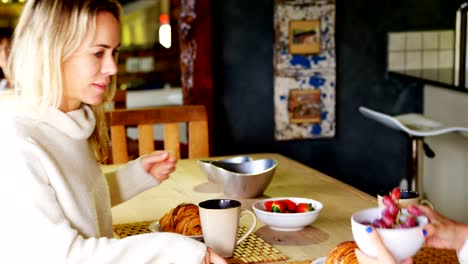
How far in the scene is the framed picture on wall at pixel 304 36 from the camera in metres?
4.39

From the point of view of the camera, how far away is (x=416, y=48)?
4688mm

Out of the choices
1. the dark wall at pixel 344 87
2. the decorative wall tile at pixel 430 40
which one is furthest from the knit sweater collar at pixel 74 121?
the decorative wall tile at pixel 430 40

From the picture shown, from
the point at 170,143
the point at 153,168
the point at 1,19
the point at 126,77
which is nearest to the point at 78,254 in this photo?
the point at 153,168

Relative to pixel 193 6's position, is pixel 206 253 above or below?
below

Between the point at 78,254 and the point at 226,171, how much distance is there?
2.75 feet

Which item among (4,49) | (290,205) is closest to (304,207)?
(290,205)

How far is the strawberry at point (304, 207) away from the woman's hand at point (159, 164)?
0.36 meters

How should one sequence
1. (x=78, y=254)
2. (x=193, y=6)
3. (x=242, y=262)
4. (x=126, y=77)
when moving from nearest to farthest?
(x=78, y=254)
(x=242, y=262)
(x=193, y=6)
(x=126, y=77)

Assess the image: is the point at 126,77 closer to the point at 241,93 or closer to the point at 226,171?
the point at 241,93

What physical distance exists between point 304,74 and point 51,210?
10.0 feet

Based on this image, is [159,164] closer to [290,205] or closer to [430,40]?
[290,205]

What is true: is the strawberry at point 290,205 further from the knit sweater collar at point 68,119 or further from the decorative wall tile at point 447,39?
the decorative wall tile at point 447,39

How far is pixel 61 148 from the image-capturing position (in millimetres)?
1719

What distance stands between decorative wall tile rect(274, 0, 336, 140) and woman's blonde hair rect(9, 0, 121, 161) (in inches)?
108
